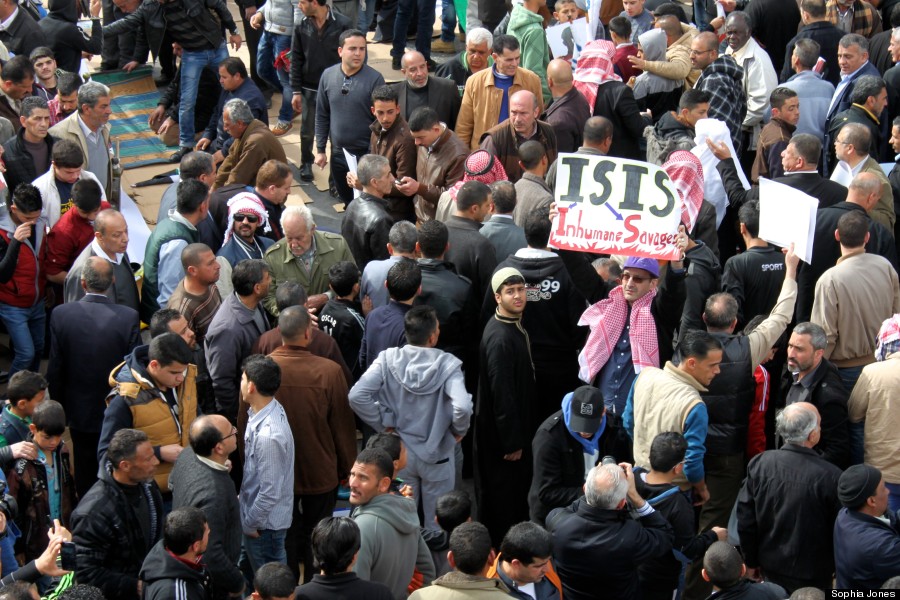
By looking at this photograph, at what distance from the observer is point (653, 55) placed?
11.2 metres

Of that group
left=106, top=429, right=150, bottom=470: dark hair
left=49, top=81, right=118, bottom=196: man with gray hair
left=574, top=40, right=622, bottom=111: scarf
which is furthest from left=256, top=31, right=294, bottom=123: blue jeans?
left=106, top=429, right=150, bottom=470: dark hair

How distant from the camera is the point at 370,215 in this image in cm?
855

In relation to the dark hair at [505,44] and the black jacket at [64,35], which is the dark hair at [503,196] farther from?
the black jacket at [64,35]

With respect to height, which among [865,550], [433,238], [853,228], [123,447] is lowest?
[865,550]

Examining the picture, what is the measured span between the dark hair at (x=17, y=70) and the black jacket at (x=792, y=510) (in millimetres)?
6809

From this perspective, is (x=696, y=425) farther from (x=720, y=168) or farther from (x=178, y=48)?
(x=178, y=48)

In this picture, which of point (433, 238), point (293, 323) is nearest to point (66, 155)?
point (293, 323)

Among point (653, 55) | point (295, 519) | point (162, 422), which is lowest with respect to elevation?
point (295, 519)

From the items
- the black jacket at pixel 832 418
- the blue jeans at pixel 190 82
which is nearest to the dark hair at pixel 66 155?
the blue jeans at pixel 190 82

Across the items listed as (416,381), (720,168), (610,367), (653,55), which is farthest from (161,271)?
(653,55)

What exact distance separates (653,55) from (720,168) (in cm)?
238

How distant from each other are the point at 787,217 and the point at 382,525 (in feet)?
11.7

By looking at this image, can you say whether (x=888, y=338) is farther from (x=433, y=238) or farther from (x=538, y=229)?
(x=433, y=238)

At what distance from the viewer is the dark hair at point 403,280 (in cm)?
720
